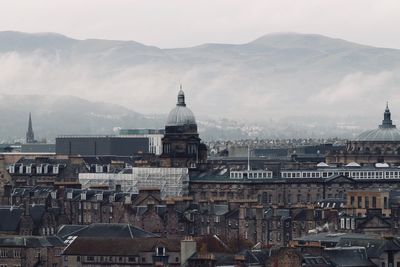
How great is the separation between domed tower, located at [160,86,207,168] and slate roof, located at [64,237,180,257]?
57.2m

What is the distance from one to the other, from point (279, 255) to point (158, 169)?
241 feet

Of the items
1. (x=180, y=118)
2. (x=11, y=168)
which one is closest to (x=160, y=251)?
(x=180, y=118)

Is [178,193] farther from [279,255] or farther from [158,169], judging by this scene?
[279,255]

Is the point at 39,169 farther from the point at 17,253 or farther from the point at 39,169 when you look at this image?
the point at 17,253

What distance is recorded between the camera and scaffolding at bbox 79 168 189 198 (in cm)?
17325

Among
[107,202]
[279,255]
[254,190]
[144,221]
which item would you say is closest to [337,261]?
[279,255]

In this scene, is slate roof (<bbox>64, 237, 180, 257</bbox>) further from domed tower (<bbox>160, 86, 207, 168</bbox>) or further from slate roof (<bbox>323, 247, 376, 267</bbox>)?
domed tower (<bbox>160, 86, 207, 168</bbox>)

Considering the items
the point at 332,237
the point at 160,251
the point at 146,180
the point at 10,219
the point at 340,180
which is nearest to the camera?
the point at 160,251

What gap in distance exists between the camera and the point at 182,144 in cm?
18200

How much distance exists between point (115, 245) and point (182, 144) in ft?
206

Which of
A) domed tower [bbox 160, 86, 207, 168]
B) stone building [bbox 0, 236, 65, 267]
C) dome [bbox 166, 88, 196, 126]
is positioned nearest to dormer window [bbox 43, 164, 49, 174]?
domed tower [bbox 160, 86, 207, 168]

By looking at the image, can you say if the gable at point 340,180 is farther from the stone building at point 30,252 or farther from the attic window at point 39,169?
the stone building at point 30,252

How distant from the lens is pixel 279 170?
568ft

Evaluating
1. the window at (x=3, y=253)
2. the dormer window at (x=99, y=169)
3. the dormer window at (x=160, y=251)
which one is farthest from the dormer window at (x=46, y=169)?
the dormer window at (x=160, y=251)
